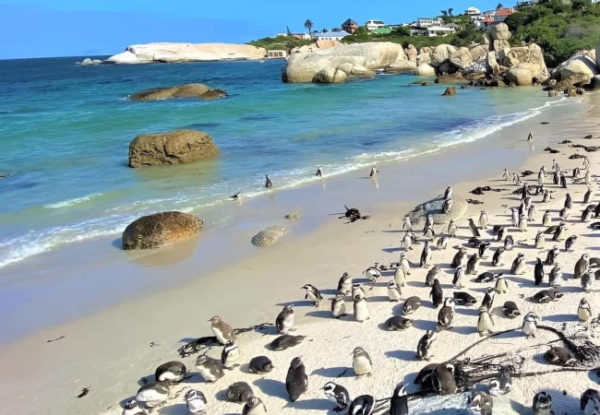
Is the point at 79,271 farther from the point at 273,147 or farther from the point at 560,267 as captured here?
the point at 273,147

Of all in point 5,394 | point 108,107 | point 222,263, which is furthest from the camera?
point 108,107

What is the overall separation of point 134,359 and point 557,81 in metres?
52.5

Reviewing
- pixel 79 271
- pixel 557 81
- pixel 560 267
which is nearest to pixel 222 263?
pixel 79 271

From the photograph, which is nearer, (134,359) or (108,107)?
(134,359)

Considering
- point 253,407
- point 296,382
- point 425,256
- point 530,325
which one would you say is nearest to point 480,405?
point 296,382

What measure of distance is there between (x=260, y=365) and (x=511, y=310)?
431cm

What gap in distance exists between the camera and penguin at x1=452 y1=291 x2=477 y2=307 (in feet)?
34.9

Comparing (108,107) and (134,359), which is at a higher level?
(108,107)

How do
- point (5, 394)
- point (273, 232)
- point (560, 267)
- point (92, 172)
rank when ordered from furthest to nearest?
point (92, 172), point (273, 232), point (560, 267), point (5, 394)

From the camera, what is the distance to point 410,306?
413 inches

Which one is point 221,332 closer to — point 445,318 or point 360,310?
point 360,310

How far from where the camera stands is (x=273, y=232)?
15.2 meters

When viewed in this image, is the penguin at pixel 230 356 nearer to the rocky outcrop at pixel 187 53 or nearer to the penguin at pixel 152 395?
the penguin at pixel 152 395

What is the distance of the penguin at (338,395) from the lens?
7.89 m
